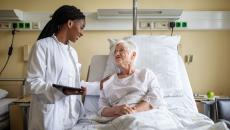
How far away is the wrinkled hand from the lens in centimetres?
171

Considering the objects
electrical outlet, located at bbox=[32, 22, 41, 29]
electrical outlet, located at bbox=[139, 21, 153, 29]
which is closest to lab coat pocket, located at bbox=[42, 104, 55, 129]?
electrical outlet, located at bbox=[32, 22, 41, 29]

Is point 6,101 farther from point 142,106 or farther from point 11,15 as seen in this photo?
point 142,106

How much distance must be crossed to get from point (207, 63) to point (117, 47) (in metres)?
1.44

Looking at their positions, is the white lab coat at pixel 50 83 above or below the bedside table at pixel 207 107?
above

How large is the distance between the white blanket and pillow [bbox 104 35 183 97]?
35 cm

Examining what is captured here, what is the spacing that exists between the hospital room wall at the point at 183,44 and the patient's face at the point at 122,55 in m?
1.03

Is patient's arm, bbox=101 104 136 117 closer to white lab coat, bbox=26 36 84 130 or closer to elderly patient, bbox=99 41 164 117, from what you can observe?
elderly patient, bbox=99 41 164 117

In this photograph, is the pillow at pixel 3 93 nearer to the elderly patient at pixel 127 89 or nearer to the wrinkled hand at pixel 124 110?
the elderly patient at pixel 127 89

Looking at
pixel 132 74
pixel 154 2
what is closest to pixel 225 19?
pixel 154 2

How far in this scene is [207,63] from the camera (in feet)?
9.97

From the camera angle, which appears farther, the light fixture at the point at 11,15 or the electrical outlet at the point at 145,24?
the electrical outlet at the point at 145,24

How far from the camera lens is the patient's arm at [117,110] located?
171 cm

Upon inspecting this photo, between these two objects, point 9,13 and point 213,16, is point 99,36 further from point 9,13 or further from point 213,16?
point 213,16

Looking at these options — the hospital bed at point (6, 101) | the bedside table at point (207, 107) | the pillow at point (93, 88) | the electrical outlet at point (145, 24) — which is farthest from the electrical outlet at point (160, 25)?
the hospital bed at point (6, 101)
